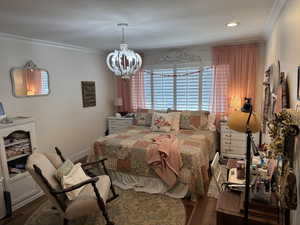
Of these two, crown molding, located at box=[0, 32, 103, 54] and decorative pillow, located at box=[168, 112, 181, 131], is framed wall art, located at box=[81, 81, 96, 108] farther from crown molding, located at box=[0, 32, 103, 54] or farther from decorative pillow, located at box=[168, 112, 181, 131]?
decorative pillow, located at box=[168, 112, 181, 131]

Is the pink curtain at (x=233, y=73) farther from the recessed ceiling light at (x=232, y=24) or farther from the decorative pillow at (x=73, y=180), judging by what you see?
the decorative pillow at (x=73, y=180)

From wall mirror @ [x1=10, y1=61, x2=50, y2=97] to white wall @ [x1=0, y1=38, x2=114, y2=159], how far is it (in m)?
0.08

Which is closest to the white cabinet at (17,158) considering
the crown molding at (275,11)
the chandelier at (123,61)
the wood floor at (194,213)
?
the wood floor at (194,213)

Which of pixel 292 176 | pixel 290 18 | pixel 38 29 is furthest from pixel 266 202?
pixel 38 29

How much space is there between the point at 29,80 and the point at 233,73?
385 cm

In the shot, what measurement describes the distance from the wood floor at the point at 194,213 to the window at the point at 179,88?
238 centimetres

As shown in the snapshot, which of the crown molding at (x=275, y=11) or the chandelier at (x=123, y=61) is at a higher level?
the crown molding at (x=275, y=11)

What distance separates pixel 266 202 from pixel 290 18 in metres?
1.52

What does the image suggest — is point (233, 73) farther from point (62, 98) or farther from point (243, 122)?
point (62, 98)

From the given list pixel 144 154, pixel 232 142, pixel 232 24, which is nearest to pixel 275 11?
pixel 232 24

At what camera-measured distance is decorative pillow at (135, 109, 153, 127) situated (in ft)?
14.5

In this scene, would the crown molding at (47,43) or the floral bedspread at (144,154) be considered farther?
the crown molding at (47,43)

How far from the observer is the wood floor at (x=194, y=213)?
2.36 m

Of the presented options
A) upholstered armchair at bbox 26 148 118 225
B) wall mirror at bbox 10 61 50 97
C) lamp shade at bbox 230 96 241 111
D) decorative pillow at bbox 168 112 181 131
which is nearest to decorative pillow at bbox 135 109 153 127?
decorative pillow at bbox 168 112 181 131
